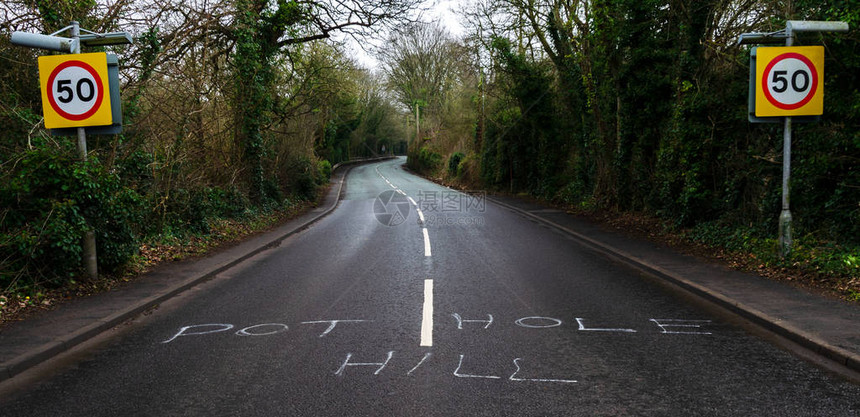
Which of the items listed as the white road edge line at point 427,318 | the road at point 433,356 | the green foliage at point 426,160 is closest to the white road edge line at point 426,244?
the road at point 433,356

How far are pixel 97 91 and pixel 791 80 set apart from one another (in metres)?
10.6

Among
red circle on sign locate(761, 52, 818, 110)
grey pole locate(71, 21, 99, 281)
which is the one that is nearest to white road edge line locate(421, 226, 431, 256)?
grey pole locate(71, 21, 99, 281)

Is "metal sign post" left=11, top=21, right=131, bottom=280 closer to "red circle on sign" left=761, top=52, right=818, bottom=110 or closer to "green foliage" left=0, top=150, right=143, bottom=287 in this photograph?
"green foliage" left=0, top=150, right=143, bottom=287

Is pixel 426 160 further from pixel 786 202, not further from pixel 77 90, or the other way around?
pixel 77 90

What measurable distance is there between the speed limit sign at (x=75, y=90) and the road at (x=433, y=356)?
301cm

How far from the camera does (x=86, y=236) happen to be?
25.6 ft

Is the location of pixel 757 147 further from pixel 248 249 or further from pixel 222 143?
pixel 222 143

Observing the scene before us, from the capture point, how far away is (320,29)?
1900 centimetres

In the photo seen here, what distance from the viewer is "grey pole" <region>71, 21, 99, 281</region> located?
773 cm

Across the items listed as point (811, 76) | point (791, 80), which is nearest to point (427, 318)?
point (791, 80)

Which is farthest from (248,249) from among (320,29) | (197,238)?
(320,29)

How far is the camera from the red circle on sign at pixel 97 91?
7.61m

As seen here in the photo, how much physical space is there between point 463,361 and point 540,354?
800 millimetres

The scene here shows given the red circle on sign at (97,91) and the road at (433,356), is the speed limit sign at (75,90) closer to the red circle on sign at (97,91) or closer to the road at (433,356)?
the red circle on sign at (97,91)
